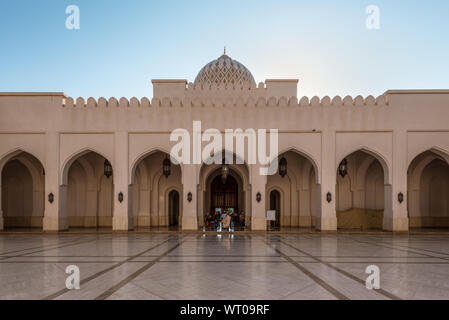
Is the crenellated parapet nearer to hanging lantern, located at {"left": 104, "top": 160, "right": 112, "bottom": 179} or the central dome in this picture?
hanging lantern, located at {"left": 104, "top": 160, "right": 112, "bottom": 179}

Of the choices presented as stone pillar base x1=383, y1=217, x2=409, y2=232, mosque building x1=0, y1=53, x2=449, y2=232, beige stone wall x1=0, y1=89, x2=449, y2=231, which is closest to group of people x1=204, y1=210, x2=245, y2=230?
mosque building x1=0, y1=53, x2=449, y2=232

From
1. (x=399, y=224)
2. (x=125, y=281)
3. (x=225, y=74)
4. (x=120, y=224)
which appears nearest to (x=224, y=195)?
(x=225, y=74)

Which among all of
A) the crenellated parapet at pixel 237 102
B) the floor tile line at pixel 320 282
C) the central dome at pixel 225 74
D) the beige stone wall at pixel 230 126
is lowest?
the floor tile line at pixel 320 282

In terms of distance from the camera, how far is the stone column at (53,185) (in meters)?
14.4

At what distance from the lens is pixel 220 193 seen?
21.2 metres

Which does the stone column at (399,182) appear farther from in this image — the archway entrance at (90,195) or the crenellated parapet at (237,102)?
the archway entrance at (90,195)

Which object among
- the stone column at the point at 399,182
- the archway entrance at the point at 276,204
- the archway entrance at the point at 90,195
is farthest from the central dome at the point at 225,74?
Result: the stone column at the point at 399,182

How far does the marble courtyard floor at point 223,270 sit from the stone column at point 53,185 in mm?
3981

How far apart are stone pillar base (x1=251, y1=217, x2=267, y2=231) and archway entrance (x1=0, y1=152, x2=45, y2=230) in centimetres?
1101

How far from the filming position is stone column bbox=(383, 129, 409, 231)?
46.3 feet

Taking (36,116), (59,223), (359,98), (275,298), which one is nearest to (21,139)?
(36,116)

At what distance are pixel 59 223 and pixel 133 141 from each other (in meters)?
4.81

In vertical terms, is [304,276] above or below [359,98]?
below
